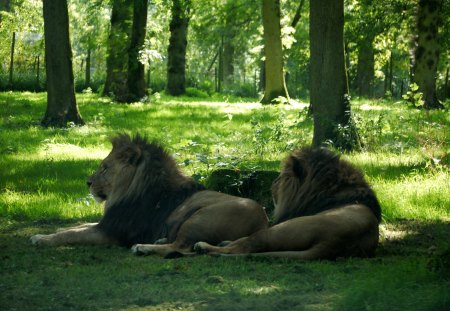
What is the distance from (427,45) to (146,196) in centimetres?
1867

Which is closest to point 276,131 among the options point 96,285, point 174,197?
point 174,197

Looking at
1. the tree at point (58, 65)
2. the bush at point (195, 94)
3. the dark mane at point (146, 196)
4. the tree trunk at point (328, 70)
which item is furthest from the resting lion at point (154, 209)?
the bush at point (195, 94)

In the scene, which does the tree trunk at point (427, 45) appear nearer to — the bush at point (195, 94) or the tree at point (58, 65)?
the tree at point (58, 65)

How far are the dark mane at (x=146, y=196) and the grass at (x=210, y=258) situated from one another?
0.32 m

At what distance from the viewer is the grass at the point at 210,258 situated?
5.39 meters

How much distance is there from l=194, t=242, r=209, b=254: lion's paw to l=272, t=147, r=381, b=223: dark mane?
2.98ft

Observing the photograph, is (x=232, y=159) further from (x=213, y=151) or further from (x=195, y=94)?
(x=195, y=94)

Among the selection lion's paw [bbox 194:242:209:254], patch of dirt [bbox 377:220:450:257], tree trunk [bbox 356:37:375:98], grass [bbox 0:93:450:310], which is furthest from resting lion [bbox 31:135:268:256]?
tree trunk [bbox 356:37:375:98]

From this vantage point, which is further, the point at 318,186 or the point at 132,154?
the point at 132,154

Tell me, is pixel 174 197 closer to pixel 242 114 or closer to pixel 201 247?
pixel 201 247

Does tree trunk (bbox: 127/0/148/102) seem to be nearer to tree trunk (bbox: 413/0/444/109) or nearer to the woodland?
the woodland

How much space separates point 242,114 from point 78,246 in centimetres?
1479

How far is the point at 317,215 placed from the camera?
718cm

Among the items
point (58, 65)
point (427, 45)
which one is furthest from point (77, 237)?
point (427, 45)
